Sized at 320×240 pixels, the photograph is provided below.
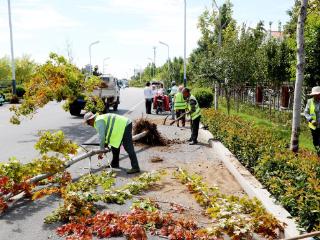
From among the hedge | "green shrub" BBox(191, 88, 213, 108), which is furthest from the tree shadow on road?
"green shrub" BBox(191, 88, 213, 108)

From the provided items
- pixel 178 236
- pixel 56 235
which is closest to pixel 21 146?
pixel 56 235

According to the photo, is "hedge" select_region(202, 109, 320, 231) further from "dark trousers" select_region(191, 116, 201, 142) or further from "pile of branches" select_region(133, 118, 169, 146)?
"pile of branches" select_region(133, 118, 169, 146)

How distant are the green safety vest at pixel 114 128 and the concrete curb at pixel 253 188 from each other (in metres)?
2.61

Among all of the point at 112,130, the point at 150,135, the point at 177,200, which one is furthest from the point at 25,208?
the point at 150,135

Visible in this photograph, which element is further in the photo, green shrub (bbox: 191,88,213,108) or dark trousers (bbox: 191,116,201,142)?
green shrub (bbox: 191,88,213,108)

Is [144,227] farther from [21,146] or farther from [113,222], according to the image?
[21,146]

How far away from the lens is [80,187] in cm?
738

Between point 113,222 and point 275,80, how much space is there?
16.4 m

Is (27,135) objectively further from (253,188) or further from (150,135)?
(253,188)

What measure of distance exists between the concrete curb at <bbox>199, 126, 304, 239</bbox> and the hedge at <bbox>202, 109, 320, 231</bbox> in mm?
106

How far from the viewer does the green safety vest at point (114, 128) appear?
8.64 metres

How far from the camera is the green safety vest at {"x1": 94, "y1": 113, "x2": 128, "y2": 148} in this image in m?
8.64

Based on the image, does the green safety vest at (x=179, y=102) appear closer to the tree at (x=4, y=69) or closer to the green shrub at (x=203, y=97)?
the green shrub at (x=203, y=97)

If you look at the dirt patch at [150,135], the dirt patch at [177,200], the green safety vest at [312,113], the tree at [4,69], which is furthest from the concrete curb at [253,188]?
the tree at [4,69]
